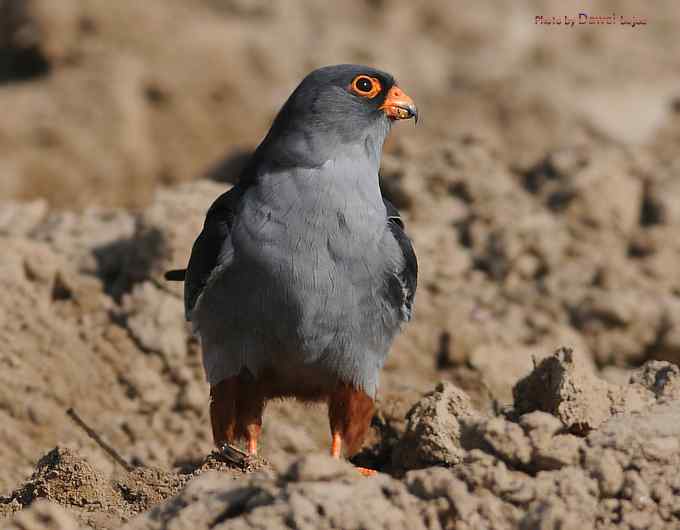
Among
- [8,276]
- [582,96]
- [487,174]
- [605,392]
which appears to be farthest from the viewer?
[582,96]

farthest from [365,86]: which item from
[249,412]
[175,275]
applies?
[249,412]

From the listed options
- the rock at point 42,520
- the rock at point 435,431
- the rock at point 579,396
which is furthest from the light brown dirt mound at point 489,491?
the rock at point 435,431

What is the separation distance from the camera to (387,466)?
655 cm

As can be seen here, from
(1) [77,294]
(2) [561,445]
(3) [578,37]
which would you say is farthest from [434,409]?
(3) [578,37]

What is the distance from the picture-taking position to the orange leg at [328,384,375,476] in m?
6.30

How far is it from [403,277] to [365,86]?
112cm

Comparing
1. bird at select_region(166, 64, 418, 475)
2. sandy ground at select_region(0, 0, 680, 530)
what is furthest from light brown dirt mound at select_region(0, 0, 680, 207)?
bird at select_region(166, 64, 418, 475)

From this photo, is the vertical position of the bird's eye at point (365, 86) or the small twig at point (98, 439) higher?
the bird's eye at point (365, 86)

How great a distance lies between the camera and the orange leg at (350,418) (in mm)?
6301

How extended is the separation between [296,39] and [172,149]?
9.23 feet

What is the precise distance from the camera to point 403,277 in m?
6.36

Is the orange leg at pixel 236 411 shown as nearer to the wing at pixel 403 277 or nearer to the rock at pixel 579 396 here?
the wing at pixel 403 277

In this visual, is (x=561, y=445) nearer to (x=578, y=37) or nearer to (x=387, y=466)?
(x=387, y=466)

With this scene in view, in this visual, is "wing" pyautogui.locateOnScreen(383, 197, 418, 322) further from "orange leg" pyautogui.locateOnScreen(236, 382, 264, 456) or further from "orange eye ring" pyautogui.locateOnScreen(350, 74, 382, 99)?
"orange leg" pyautogui.locateOnScreen(236, 382, 264, 456)
